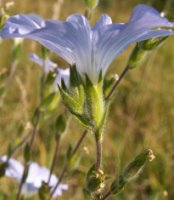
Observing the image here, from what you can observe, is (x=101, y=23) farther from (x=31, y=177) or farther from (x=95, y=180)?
(x=31, y=177)

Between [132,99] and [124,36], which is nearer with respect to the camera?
[124,36]

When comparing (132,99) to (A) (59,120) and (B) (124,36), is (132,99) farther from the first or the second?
(B) (124,36)

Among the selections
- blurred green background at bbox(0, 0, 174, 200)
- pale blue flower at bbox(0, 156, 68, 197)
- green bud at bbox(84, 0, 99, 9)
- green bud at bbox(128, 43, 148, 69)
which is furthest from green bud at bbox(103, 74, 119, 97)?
blurred green background at bbox(0, 0, 174, 200)

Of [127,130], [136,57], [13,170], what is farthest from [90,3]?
[127,130]

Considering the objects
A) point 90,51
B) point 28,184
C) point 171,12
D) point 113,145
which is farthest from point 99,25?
point 113,145

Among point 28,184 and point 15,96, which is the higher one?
point 28,184

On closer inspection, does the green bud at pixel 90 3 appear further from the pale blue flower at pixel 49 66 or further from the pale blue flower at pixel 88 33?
the pale blue flower at pixel 88 33
